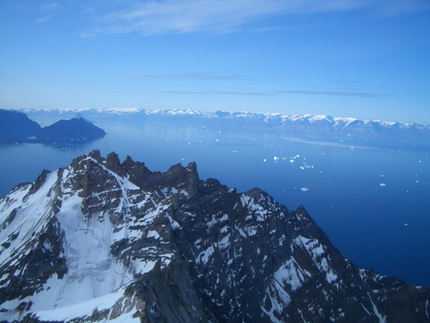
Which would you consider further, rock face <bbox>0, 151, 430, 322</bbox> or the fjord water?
the fjord water

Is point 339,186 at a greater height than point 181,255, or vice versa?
point 181,255

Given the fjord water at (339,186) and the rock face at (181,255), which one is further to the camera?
the fjord water at (339,186)

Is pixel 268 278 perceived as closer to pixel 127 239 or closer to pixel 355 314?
pixel 355 314

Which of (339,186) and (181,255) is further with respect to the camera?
(339,186)
